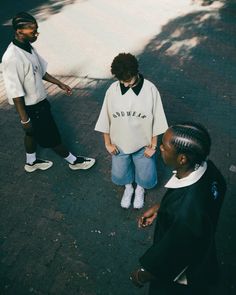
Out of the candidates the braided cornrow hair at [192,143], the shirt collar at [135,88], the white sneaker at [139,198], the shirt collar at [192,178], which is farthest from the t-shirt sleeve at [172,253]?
the white sneaker at [139,198]

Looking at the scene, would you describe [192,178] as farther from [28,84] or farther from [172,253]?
[28,84]

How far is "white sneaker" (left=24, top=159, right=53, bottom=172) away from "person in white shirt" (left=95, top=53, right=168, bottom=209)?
139 cm

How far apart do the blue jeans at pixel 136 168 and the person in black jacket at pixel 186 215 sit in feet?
5.21

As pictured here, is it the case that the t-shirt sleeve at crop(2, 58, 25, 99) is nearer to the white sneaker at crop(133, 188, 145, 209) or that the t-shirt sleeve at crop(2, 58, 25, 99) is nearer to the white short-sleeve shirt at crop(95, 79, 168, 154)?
the white short-sleeve shirt at crop(95, 79, 168, 154)

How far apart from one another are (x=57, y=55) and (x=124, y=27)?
9.69 feet

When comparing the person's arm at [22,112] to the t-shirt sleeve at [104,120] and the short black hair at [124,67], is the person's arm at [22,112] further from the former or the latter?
the short black hair at [124,67]

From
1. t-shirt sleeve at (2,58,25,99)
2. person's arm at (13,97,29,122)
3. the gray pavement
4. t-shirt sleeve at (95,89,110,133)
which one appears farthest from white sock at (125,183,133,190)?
t-shirt sleeve at (2,58,25,99)

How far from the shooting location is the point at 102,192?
14.8 feet

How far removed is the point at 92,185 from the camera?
4.63 metres

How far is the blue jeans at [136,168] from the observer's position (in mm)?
3832

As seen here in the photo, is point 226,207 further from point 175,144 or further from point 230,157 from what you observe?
point 175,144

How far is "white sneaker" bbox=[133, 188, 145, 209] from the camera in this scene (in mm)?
4199

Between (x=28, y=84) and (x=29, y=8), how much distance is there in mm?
9681

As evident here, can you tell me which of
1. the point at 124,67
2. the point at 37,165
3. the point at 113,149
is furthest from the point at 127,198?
the point at 124,67
